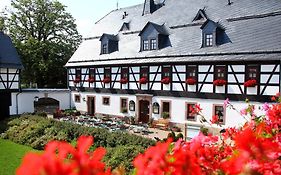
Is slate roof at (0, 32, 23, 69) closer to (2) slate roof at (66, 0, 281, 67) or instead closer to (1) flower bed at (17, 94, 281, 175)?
(2) slate roof at (66, 0, 281, 67)

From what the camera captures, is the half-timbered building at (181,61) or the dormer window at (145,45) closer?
the half-timbered building at (181,61)

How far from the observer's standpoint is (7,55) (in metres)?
25.9

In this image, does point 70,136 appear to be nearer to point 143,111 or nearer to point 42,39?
point 143,111

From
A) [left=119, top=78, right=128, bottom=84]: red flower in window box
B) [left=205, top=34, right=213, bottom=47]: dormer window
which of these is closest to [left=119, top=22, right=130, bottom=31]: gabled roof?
[left=119, top=78, right=128, bottom=84]: red flower in window box

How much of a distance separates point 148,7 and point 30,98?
527 inches

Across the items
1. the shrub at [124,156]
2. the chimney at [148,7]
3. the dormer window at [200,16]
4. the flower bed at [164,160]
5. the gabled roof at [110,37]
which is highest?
the chimney at [148,7]

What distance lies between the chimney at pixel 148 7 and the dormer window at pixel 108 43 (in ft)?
12.0

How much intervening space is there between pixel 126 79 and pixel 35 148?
9.28 metres

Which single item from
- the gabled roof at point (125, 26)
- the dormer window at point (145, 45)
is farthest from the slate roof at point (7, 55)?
the dormer window at point (145, 45)

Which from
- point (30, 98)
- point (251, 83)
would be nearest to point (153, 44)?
point (251, 83)

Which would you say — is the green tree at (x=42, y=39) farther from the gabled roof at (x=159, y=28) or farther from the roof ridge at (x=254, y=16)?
the roof ridge at (x=254, y=16)

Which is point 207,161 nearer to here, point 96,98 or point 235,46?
point 235,46

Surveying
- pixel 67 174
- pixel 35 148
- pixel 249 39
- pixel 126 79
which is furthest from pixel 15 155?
pixel 67 174

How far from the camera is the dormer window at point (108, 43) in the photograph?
1032 inches
